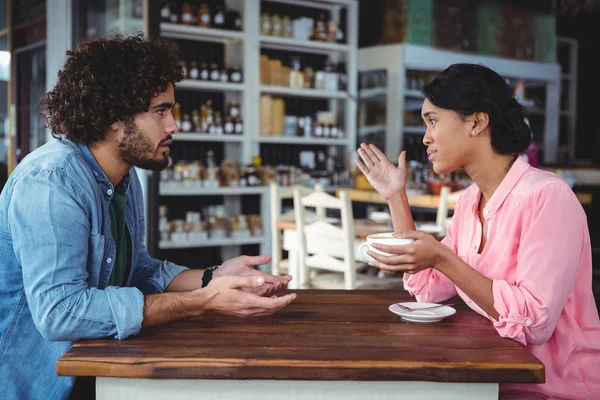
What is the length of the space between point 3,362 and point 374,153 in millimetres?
1072

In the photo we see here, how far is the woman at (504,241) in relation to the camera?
147 cm

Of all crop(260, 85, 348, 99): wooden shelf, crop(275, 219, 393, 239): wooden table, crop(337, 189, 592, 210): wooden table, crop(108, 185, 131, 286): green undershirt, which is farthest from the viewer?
crop(260, 85, 348, 99): wooden shelf

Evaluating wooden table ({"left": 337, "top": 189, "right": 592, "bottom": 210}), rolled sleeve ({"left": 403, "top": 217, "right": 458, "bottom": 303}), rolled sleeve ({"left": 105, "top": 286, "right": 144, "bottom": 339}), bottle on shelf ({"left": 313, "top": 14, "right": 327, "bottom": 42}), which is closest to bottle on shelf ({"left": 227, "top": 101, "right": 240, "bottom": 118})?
bottle on shelf ({"left": 313, "top": 14, "right": 327, "bottom": 42})

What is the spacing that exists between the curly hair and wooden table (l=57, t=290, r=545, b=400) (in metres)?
0.56

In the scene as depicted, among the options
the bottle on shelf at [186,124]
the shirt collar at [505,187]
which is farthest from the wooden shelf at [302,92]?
the shirt collar at [505,187]

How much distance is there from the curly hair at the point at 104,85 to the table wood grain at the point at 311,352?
0.54 meters

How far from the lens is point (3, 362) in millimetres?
1491

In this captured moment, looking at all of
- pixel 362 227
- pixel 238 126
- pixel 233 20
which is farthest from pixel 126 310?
pixel 233 20

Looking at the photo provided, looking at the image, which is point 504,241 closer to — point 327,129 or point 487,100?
point 487,100

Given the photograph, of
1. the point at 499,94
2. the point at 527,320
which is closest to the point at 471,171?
the point at 499,94

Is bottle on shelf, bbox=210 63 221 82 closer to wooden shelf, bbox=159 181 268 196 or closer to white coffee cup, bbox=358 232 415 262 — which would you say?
wooden shelf, bbox=159 181 268 196

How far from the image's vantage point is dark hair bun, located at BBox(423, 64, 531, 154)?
1698 millimetres

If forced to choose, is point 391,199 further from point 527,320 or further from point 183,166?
point 183,166

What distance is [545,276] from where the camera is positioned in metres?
1.47
